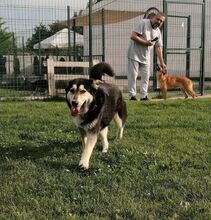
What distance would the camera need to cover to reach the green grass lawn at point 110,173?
3383mm

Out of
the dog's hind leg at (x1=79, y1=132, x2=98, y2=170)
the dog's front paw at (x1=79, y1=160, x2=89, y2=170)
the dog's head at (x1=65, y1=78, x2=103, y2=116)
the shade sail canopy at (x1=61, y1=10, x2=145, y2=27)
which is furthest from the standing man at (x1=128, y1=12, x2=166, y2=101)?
the dog's front paw at (x1=79, y1=160, x2=89, y2=170)

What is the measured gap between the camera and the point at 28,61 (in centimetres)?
1744

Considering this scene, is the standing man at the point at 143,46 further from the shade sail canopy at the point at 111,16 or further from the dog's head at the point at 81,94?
the dog's head at the point at 81,94

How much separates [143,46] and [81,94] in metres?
5.79

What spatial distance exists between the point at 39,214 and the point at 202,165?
196 cm

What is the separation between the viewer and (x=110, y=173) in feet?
14.1

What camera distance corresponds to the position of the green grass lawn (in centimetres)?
338

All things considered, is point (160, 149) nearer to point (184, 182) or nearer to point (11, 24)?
point (184, 182)

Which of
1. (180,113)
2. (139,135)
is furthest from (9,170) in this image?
(180,113)

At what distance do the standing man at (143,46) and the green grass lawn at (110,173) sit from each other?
3086mm

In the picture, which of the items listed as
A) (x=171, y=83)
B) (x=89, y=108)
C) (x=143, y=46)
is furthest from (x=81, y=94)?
(x=171, y=83)

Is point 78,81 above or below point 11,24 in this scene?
below

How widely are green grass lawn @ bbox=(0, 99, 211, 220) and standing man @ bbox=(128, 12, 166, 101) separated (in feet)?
10.1

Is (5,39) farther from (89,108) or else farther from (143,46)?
(89,108)
